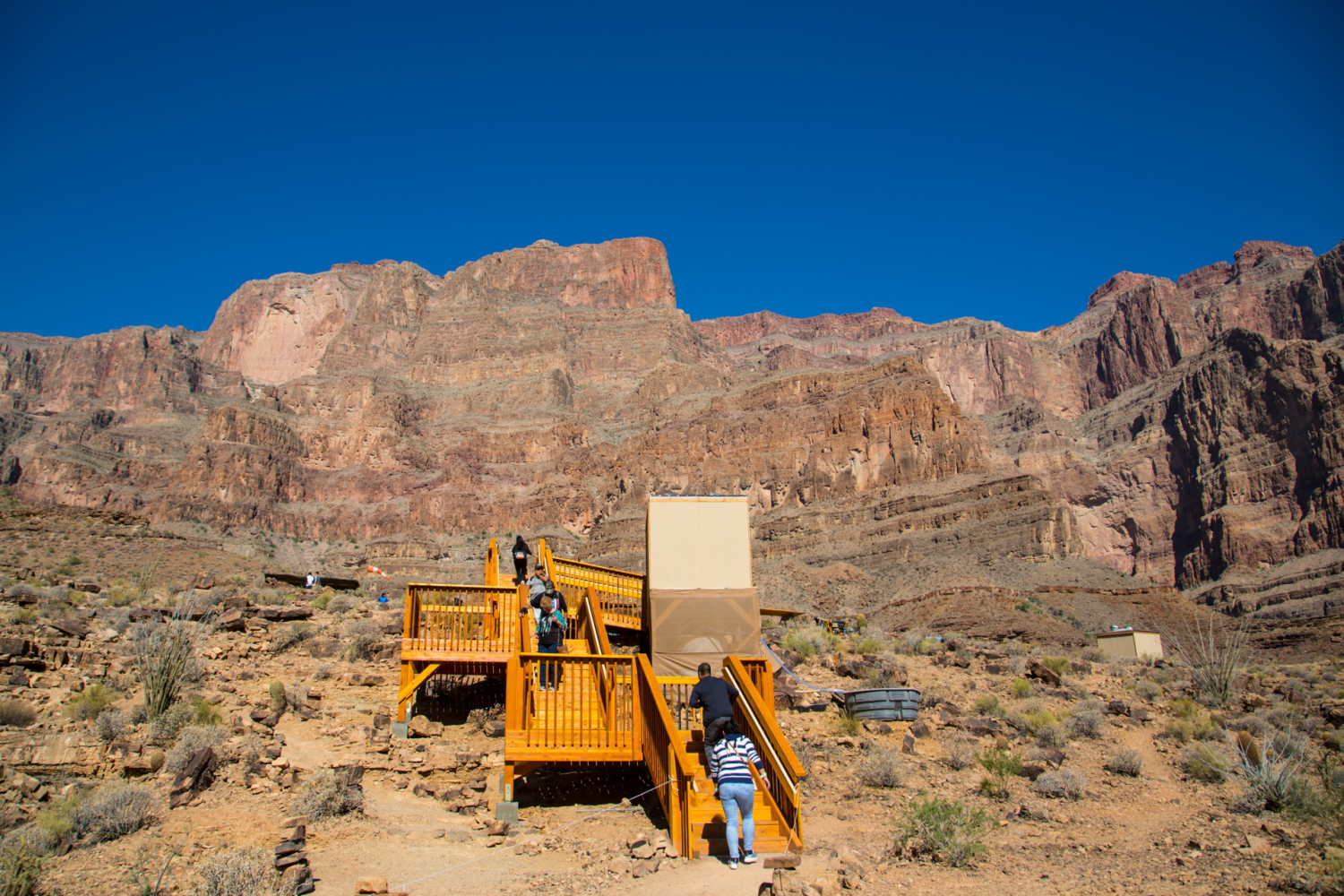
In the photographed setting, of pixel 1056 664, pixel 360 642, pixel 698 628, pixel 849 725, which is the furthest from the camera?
pixel 1056 664

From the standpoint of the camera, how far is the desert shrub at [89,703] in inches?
428

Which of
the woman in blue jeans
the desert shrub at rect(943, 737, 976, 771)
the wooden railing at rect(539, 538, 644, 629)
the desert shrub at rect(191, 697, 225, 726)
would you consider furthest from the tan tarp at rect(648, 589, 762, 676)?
the desert shrub at rect(191, 697, 225, 726)

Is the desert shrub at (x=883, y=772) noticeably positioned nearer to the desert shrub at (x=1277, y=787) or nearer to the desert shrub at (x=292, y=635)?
the desert shrub at (x=1277, y=787)

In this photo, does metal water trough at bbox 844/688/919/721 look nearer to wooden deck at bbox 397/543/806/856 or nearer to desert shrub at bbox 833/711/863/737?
→ desert shrub at bbox 833/711/863/737

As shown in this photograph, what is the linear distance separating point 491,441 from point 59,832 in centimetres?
12390

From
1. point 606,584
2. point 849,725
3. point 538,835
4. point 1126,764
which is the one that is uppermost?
point 606,584

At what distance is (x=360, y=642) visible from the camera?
1639cm

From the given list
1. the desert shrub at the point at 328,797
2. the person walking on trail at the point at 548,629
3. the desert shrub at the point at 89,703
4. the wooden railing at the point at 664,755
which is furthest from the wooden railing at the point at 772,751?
the desert shrub at the point at 89,703

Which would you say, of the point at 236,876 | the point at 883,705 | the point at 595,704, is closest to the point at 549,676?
the point at 595,704

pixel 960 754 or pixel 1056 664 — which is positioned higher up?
pixel 1056 664

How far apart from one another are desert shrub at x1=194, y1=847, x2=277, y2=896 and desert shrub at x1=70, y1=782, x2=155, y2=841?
46.9 inches

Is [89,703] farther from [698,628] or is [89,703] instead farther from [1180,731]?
[1180,731]

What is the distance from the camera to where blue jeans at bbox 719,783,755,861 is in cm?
802

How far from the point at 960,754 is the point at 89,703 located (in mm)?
10624
